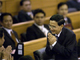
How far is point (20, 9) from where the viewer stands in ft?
11.0

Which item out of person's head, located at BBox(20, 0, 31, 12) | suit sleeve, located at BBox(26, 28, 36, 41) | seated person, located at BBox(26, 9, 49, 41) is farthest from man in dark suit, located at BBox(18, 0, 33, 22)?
suit sleeve, located at BBox(26, 28, 36, 41)

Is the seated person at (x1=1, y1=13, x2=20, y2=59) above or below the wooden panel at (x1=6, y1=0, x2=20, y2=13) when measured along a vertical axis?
below

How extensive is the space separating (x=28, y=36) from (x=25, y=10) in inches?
35.9

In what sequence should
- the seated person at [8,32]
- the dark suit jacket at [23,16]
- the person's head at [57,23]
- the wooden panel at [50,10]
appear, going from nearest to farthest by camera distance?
the person's head at [57,23] < the seated person at [8,32] < the dark suit jacket at [23,16] < the wooden panel at [50,10]

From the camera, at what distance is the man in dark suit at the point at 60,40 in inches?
57.6

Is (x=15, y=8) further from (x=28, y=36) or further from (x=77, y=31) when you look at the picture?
(x=77, y=31)

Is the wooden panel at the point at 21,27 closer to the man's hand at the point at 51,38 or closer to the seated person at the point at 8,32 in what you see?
the seated person at the point at 8,32

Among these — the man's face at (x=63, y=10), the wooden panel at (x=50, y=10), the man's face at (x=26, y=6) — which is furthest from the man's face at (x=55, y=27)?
the wooden panel at (x=50, y=10)

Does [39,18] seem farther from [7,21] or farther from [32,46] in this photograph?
[32,46]

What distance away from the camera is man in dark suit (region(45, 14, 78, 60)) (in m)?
1.46

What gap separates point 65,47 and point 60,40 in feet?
0.24

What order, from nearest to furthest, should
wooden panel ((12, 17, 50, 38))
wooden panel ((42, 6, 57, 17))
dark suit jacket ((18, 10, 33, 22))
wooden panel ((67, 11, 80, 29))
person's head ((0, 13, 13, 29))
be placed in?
person's head ((0, 13, 13, 29)) < wooden panel ((12, 17, 50, 38)) < dark suit jacket ((18, 10, 33, 22)) < wooden panel ((67, 11, 80, 29)) < wooden panel ((42, 6, 57, 17))

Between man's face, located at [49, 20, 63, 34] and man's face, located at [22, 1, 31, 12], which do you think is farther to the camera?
man's face, located at [22, 1, 31, 12]

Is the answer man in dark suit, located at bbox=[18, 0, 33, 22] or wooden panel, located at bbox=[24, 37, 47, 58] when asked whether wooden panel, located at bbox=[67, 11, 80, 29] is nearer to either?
man in dark suit, located at bbox=[18, 0, 33, 22]
